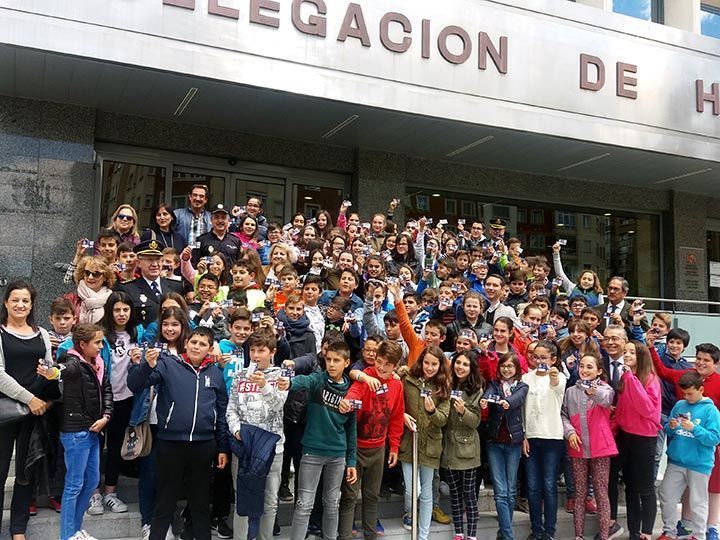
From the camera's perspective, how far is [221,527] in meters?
5.29

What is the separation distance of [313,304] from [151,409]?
1811 millimetres

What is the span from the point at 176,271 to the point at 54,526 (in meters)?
2.93

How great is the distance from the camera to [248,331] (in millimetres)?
5414

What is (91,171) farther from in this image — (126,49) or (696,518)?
(696,518)

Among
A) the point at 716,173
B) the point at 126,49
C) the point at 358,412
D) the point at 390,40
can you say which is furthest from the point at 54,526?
the point at 716,173

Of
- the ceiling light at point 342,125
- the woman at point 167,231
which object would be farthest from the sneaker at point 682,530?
the ceiling light at point 342,125

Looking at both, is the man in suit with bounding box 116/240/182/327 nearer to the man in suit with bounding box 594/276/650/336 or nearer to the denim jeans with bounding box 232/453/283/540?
the denim jeans with bounding box 232/453/283/540

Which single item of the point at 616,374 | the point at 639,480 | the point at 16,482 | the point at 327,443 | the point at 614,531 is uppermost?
the point at 616,374

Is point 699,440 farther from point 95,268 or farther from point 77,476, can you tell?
point 95,268

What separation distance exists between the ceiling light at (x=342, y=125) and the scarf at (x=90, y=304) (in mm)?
5196

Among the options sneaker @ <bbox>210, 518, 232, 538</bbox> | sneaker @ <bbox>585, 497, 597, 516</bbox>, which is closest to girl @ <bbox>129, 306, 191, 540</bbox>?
sneaker @ <bbox>210, 518, 232, 538</bbox>

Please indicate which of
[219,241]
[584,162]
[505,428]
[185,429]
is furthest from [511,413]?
[584,162]

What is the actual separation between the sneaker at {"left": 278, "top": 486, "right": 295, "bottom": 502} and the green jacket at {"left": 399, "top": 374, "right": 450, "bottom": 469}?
105 cm

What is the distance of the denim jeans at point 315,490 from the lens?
16.7 ft
